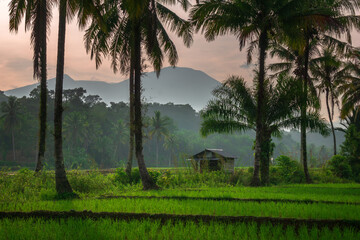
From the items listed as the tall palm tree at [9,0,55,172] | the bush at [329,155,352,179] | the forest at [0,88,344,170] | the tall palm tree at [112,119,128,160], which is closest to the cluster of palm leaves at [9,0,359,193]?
the tall palm tree at [9,0,55,172]

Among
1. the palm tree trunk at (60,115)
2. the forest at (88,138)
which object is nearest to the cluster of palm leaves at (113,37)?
the palm tree trunk at (60,115)

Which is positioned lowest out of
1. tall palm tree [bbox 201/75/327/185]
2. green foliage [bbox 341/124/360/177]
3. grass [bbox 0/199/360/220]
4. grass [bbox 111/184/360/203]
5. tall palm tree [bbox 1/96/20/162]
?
grass [bbox 111/184/360/203]

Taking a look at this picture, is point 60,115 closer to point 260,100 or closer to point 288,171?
point 260,100

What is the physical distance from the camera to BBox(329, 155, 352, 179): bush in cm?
2123

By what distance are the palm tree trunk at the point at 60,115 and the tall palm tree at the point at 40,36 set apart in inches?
80.7

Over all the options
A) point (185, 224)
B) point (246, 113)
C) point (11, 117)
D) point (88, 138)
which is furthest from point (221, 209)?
point (88, 138)

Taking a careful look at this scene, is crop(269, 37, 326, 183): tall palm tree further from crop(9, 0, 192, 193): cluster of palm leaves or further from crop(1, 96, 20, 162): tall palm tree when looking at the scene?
crop(1, 96, 20, 162): tall palm tree

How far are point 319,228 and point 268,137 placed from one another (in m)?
12.9

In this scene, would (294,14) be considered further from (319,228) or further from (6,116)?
(6,116)

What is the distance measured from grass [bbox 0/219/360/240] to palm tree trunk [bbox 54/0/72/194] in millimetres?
4827

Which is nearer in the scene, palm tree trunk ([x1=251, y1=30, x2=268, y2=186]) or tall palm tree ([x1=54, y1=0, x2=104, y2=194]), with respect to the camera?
tall palm tree ([x1=54, y1=0, x2=104, y2=194])

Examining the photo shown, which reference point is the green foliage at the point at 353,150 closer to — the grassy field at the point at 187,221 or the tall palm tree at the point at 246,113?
the tall palm tree at the point at 246,113

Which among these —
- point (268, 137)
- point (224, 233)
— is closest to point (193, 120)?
point (268, 137)

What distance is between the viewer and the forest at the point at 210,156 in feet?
19.9
